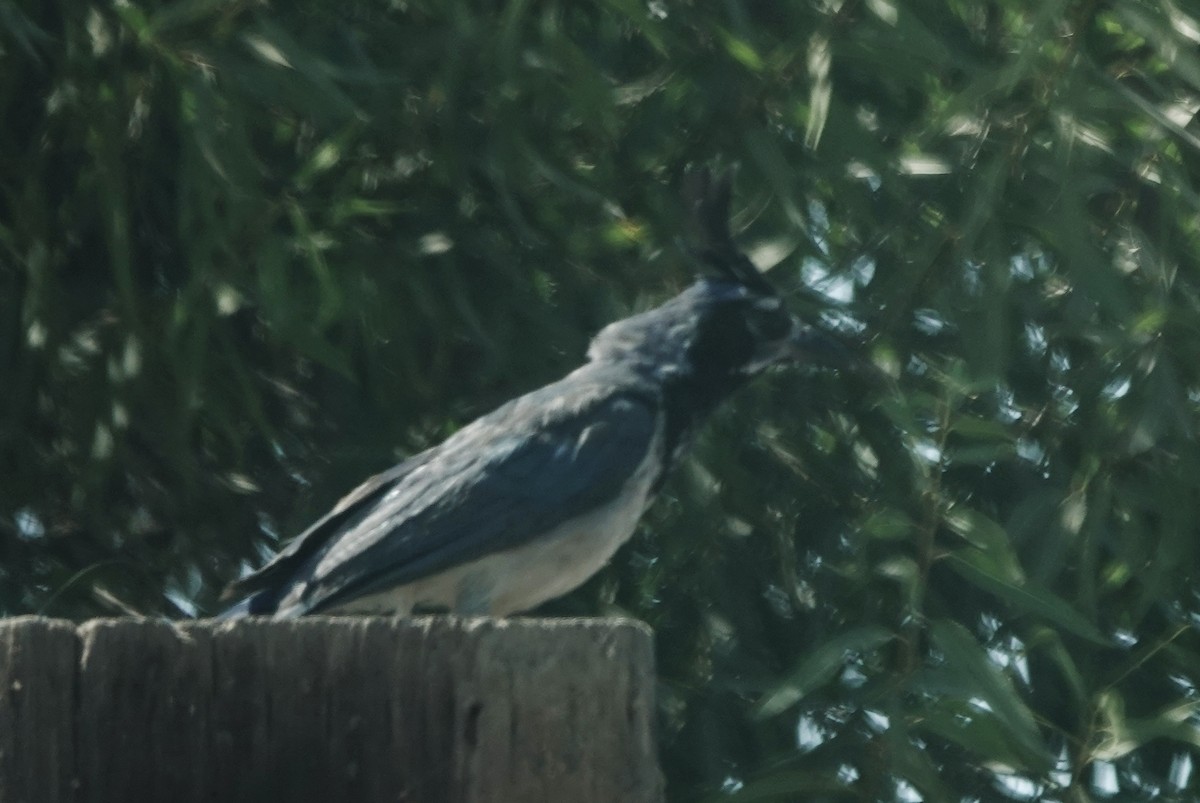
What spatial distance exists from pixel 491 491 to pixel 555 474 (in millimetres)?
147

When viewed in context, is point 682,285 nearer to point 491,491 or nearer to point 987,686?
point 491,491

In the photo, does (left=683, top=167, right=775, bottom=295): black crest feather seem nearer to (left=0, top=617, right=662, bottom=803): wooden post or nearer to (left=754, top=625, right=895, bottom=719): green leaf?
(left=754, top=625, right=895, bottom=719): green leaf

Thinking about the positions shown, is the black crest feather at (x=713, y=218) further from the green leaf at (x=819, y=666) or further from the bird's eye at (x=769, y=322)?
the green leaf at (x=819, y=666)

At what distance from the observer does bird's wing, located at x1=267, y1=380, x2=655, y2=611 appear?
3281 millimetres

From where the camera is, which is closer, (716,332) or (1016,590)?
(1016,590)

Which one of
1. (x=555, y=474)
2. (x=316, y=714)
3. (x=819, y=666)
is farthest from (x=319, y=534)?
(x=316, y=714)

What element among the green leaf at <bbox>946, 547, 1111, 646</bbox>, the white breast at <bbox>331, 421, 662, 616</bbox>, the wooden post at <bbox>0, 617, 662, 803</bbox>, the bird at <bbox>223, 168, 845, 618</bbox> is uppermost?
the wooden post at <bbox>0, 617, 662, 803</bbox>

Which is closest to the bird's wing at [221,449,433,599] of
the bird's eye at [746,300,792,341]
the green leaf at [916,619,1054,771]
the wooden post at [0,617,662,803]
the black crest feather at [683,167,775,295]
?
the black crest feather at [683,167,775,295]

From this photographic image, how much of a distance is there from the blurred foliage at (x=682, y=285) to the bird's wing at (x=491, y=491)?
188 mm

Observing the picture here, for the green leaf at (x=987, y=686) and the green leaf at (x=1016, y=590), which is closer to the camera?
the green leaf at (x=987, y=686)

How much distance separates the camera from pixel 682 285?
393 centimetres

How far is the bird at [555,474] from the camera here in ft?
10.8

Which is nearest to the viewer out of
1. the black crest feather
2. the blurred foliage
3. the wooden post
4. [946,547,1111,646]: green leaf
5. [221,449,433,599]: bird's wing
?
the wooden post

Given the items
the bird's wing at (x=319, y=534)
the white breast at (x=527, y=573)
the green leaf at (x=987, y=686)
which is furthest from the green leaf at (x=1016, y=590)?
the bird's wing at (x=319, y=534)
